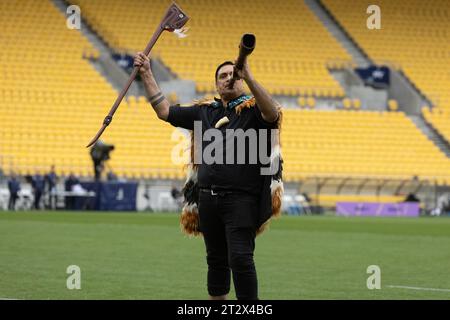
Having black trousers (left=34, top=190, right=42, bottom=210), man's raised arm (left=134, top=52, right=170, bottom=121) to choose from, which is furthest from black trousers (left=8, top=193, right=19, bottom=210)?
man's raised arm (left=134, top=52, right=170, bottom=121)

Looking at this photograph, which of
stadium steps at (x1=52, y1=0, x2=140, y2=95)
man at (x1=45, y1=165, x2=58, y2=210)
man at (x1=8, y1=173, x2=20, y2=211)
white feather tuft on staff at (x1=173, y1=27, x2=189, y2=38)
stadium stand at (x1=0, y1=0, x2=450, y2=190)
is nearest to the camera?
white feather tuft on staff at (x1=173, y1=27, x2=189, y2=38)

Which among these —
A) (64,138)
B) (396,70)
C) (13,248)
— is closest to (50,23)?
(64,138)

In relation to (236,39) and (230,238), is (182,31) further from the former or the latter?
(236,39)

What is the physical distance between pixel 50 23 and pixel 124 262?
26442mm

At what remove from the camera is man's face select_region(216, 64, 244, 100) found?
7.50 meters

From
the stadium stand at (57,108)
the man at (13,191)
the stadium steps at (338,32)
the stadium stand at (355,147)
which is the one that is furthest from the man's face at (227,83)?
the stadium steps at (338,32)

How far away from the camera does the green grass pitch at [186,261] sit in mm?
10570

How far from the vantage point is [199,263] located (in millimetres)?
13672

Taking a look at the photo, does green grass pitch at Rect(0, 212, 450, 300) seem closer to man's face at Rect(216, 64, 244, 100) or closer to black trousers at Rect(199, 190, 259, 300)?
black trousers at Rect(199, 190, 259, 300)

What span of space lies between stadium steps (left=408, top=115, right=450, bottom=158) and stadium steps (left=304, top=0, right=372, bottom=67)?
10.2 ft

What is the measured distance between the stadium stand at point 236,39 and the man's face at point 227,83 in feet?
103

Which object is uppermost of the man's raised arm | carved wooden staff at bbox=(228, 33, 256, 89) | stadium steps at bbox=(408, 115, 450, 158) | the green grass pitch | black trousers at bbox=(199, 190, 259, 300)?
stadium steps at bbox=(408, 115, 450, 158)
